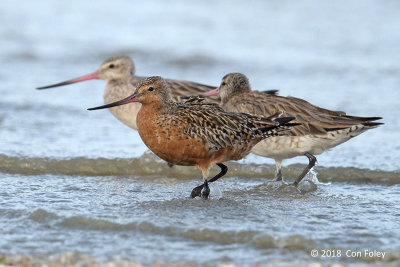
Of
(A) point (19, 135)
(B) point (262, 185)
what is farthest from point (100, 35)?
(B) point (262, 185)

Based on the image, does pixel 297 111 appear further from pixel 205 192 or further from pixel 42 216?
pixel 42 216

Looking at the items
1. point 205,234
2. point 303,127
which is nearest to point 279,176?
point 303,127

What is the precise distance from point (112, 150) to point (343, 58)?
8.03 m

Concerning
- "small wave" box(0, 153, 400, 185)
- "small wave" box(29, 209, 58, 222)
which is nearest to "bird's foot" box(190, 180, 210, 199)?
"small wave" box(0, 153, 400, 185)

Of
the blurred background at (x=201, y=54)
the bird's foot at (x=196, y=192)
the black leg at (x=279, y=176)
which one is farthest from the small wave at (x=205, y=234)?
the blurred background at (x=201, y=54)

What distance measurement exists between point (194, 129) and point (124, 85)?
3.83 m

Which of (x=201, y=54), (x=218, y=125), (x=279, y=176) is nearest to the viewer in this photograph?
(x=218, y=125)

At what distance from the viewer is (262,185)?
8688 millimetres

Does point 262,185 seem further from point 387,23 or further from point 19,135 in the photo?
point 387,23

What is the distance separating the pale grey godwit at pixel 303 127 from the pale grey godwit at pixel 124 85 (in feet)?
5.47

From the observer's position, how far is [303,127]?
854 cm

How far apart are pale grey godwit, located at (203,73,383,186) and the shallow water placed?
0.42m

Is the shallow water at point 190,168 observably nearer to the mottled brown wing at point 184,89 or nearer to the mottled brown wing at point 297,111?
the mottled brown wing at point 297,111

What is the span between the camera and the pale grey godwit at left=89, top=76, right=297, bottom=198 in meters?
7.52
